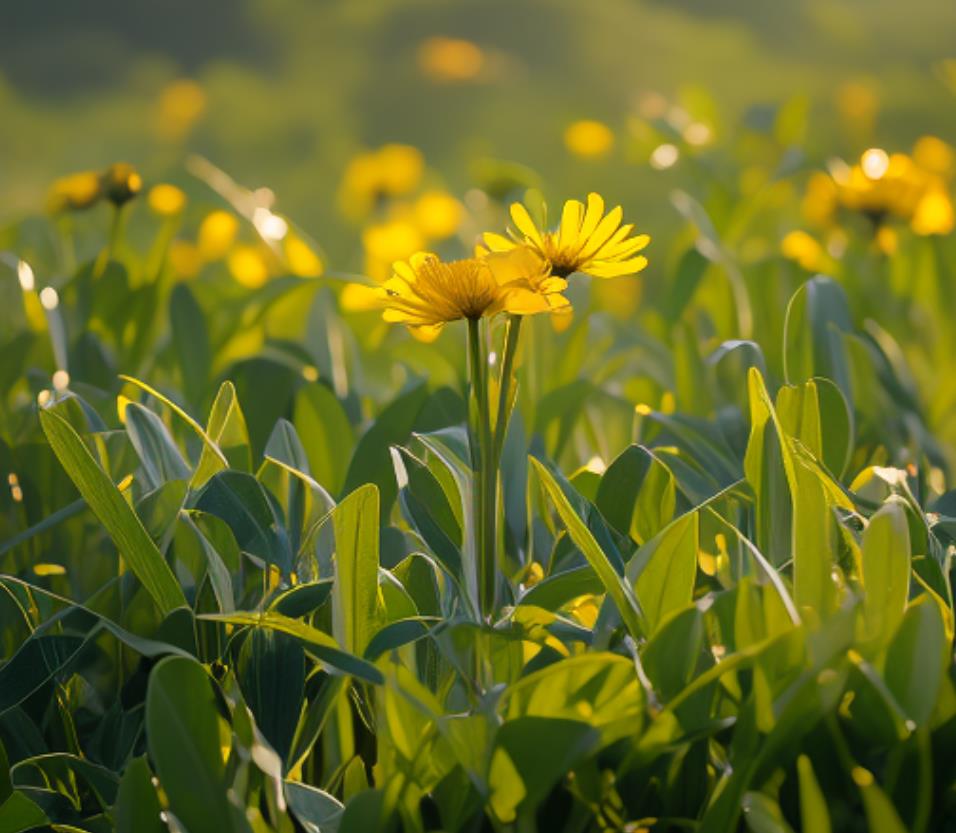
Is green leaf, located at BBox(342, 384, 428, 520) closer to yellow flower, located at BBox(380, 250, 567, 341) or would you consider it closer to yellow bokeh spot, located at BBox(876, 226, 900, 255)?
yellow flower, located at BBox(380, 250, 567, 341)

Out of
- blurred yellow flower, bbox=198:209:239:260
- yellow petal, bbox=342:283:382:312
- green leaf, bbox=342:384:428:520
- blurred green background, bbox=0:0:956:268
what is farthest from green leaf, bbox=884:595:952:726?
blurred green background, bbox=0:0:956:268

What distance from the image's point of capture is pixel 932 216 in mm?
1801

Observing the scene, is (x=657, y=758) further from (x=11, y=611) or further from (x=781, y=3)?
(x=781, y=3)

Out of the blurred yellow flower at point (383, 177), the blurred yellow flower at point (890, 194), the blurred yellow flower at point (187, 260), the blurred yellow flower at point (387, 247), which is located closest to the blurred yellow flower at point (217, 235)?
the blurred yellow flower at point (187, 260)

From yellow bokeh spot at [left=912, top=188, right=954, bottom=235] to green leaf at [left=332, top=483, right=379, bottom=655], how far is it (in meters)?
1.23

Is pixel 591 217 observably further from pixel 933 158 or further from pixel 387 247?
pixel 933 158

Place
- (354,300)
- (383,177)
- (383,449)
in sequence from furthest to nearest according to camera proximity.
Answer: (383,177) < (354,300) < (383,449)

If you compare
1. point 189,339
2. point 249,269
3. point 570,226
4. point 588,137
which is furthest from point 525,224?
point 588,137

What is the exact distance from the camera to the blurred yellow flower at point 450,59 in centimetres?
603

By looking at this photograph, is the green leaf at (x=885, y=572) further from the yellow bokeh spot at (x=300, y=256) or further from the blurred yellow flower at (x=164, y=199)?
the blurred yellow flower at (x=164, y=199)

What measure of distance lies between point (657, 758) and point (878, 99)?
4.58 meters

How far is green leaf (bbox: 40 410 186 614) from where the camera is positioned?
0.75m

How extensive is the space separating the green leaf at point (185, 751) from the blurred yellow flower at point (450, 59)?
5.55 meters

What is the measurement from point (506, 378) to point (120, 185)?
80 cm
